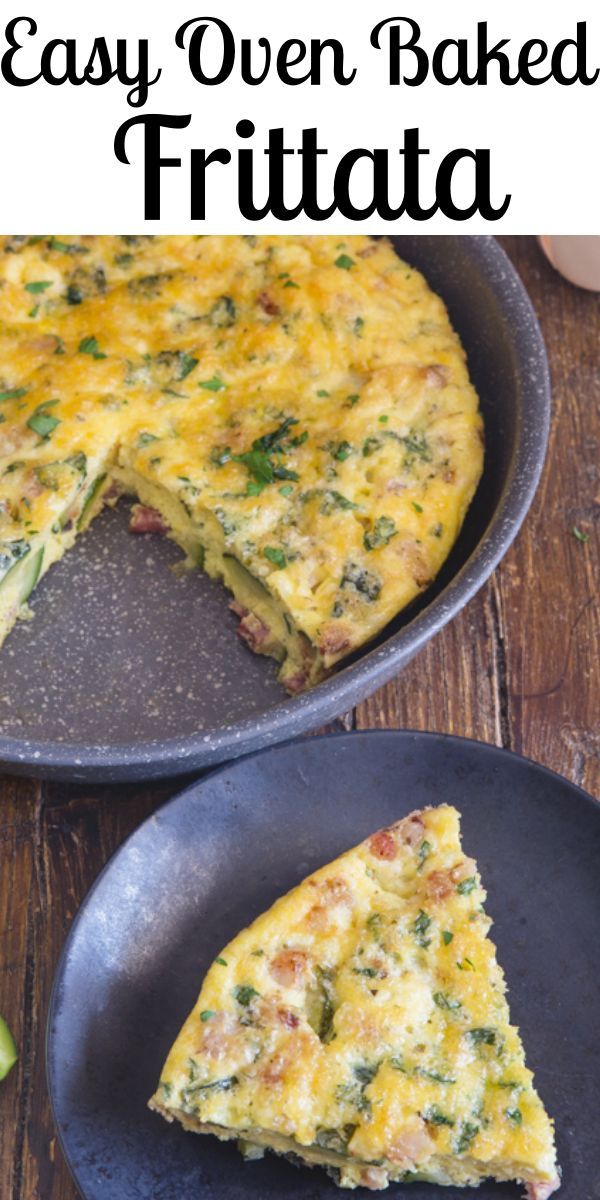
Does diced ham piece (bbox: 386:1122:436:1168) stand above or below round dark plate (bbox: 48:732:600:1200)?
below

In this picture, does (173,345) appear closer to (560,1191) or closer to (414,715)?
(414,715)

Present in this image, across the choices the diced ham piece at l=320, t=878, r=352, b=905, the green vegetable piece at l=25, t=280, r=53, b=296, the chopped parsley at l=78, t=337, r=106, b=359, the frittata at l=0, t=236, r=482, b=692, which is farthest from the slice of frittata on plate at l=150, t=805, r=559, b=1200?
the green vegetable piece at l=25, t=280, r=53, b=296

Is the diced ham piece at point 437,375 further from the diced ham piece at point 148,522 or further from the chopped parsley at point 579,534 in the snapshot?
the diced ham piece at point 148,522

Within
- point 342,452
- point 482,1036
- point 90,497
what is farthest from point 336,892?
point 90,497

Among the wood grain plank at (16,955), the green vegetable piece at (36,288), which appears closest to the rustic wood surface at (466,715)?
the wood grain plank at (16,955)

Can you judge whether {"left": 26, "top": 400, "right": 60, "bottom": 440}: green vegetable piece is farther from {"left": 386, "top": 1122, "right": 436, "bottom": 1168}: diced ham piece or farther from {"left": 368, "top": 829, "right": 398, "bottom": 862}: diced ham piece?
{"left": 386, "top": 1122, "right": 436, "bottom": 1168}: diced ham piece

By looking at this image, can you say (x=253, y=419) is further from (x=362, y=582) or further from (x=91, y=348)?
(x=362, y=582)
